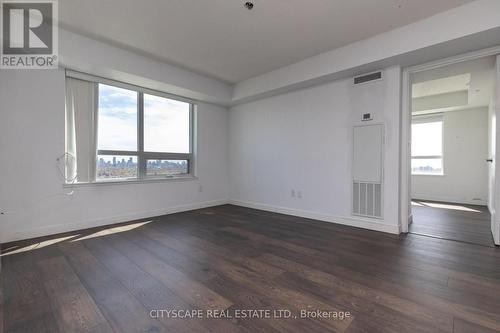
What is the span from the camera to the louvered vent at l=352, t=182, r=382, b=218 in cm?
347

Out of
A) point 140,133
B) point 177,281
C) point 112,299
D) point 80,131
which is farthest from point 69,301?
point 140,133

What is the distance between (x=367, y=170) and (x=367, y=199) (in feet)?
1.49

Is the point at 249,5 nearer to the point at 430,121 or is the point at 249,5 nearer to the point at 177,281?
the point at 177,281

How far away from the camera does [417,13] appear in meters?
2.66

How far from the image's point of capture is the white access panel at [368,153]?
3465 mm

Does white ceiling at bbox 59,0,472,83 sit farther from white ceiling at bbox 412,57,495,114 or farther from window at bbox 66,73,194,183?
white ceiling at bbox 412,57,495,114

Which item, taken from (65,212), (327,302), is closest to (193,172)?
(65,212)

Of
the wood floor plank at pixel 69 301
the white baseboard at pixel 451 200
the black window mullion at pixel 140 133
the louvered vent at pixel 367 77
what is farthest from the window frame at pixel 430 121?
the wood floor plank at pixel 69 301

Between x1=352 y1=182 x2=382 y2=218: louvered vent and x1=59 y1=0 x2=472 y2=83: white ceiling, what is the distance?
2.18m

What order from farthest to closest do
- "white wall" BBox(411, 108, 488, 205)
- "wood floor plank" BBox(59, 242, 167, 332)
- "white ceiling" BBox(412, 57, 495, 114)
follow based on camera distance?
1. "white wall" BBox(411, 108, 488, 205)
2. "white ceiling" BBox(412, 57, 495, 114)
3. "wood floor plank" BBox(59, 242, 167, 332)

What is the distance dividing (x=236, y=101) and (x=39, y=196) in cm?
384

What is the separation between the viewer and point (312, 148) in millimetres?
4230

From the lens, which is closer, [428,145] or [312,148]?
[312,148]

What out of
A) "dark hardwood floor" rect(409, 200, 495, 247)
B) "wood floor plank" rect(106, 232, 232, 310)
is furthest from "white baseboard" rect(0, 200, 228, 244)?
"dark hardwood floor" rect(409, 200, 495, 247)
